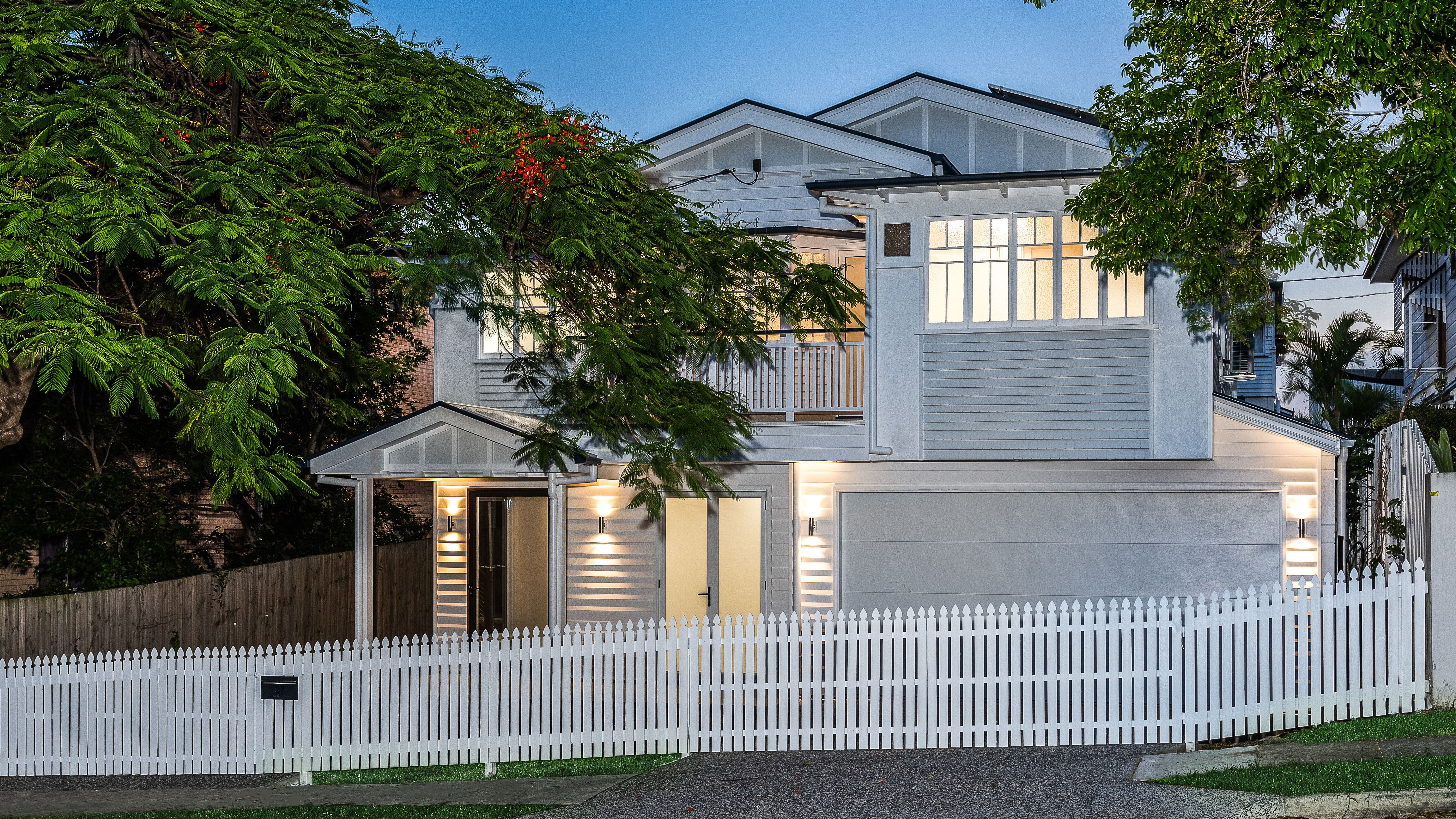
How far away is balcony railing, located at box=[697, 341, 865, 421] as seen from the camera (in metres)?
14.3

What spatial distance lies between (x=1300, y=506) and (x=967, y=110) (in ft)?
22.2

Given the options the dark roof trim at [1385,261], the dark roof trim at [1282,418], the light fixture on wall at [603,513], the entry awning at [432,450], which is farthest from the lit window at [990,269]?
the dark roof trim at [1385,261]

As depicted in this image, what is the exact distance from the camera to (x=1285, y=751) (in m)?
8.99

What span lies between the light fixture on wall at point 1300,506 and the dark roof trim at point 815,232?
584cm

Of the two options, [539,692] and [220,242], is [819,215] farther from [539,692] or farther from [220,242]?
[220,242]

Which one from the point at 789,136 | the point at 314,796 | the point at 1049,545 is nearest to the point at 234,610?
the point at 314,796

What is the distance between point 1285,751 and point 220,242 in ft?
26.2

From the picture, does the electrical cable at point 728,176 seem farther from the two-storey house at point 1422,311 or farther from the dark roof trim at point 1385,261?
the dark roof trim at point 1385,261

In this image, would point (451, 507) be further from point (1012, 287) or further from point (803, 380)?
point (1012, 287)

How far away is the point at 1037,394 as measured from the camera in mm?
13695

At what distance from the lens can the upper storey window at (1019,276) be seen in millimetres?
13570

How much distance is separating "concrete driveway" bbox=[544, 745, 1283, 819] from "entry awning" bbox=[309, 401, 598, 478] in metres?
4.08

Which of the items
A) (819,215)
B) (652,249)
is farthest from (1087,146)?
(652,249)

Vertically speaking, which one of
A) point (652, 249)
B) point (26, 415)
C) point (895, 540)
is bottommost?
point (895, 540)
